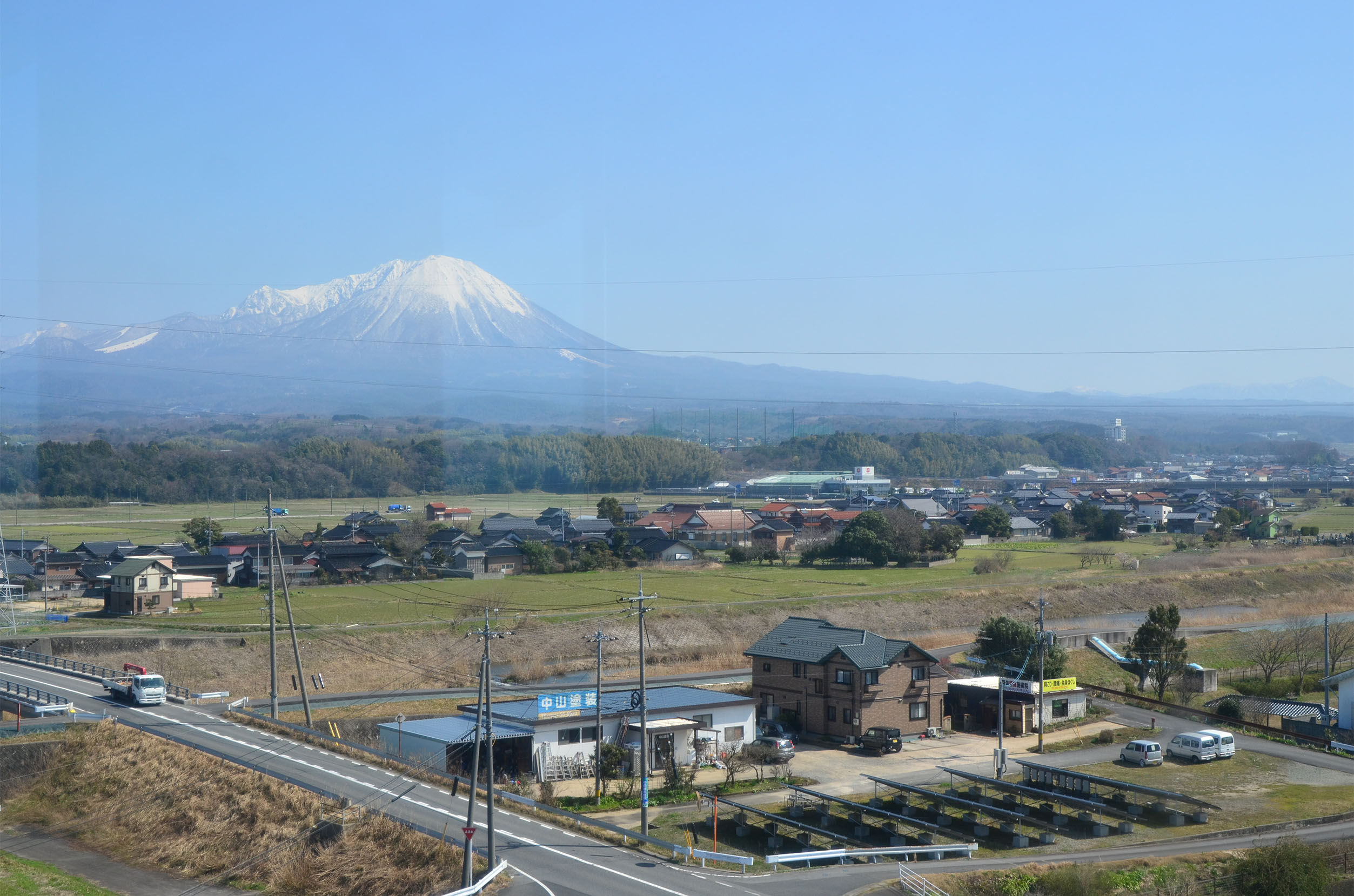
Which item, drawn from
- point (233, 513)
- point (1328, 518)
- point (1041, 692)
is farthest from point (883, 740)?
point (1328, 518)

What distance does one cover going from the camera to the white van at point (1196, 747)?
1758 cm

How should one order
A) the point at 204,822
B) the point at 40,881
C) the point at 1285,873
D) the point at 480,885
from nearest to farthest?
the point at 480,885
the point at 1285,873
the point at 40,881
the point at 204,822

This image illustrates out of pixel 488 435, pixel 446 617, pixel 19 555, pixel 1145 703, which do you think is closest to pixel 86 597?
pixel 19 555

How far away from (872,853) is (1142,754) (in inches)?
274

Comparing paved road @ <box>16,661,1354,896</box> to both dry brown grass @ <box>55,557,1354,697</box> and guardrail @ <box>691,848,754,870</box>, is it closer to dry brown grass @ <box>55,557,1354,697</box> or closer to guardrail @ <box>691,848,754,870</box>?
guardrail @ <box>691,848,754,870</box>

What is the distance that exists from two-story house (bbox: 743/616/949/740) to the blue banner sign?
4560 millimetres

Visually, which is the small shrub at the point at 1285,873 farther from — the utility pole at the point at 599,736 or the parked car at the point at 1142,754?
the utility pole at the point at 599,736

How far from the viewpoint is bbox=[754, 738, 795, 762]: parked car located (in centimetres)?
1748

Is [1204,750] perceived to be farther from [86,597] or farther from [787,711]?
[86,597]

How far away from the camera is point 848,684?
756 inches

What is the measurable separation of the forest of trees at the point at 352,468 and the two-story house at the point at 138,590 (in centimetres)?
3544

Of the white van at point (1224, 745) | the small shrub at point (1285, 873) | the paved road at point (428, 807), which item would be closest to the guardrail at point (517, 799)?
the paved road at point (428, 807)

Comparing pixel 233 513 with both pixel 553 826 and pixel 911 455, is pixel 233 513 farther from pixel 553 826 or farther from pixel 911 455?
pixel 911 455

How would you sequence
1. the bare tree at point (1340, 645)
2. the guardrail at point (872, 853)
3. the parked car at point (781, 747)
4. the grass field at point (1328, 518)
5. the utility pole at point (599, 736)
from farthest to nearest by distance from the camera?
the grass field at point (1328, 518), the bare tree at point (1340, 645), the parked car at point (781, 747), the utility pole at point (599, 736), the guardrail at point (872, 853)
